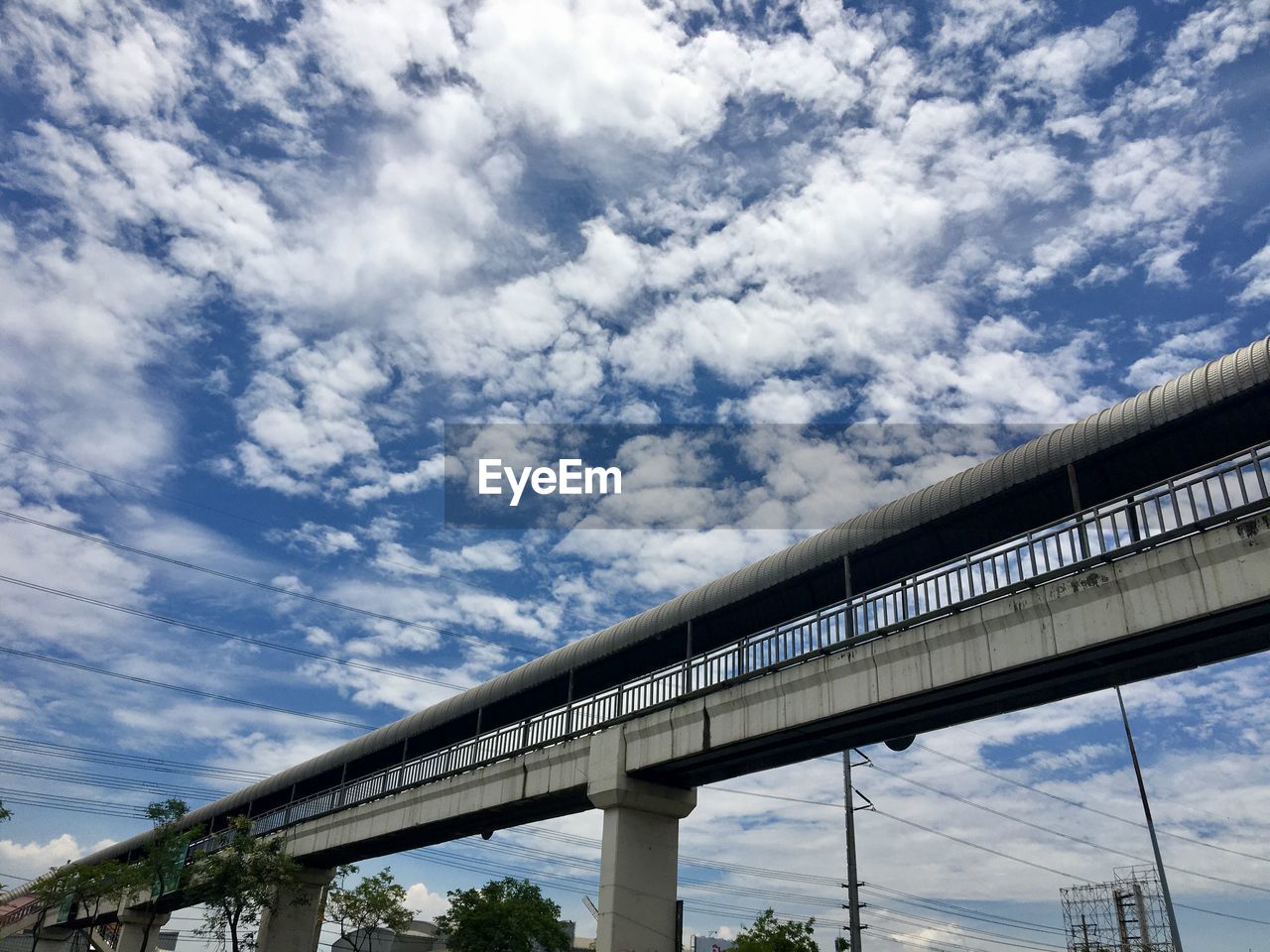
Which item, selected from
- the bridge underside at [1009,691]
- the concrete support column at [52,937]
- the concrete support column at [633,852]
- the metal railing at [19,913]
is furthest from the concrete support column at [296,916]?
the concrete support column at [52,937]

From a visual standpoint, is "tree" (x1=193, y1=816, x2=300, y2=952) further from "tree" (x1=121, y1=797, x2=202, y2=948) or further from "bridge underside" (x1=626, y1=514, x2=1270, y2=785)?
"bridge underside" (x1=626, y1=514, x2=1270, y2=785)

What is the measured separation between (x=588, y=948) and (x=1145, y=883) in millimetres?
51520

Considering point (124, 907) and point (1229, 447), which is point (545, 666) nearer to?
point (1229, 447)

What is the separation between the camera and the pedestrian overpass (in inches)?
579

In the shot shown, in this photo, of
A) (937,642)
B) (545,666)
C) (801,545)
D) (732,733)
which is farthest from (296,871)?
(937,642)

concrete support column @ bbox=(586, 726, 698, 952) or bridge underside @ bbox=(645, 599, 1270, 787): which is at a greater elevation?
bridge underside @ bbox=(645, 599, 1270, 787)

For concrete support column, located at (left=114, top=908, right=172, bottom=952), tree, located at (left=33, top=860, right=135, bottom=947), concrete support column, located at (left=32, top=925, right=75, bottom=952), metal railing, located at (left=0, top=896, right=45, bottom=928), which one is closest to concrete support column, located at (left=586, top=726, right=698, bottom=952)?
tree, located at (left=33, top=860, right=135, bottom=947)

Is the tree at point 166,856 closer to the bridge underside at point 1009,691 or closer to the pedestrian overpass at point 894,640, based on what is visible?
the pedestrian overpass at point 894,640

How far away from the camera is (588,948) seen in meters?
94.8

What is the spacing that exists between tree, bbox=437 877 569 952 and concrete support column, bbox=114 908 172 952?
647 inches

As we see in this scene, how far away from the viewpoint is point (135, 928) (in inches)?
2189

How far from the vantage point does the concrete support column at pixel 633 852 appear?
22.4 meters

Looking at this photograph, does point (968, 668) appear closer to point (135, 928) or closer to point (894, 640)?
point (894, 640)

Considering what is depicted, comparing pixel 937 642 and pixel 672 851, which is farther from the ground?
pixel 937 642
